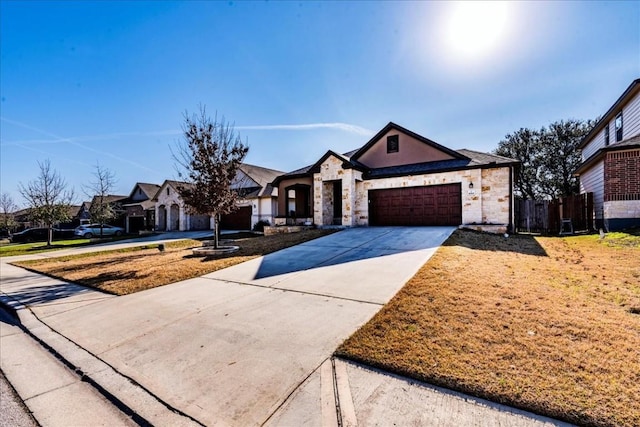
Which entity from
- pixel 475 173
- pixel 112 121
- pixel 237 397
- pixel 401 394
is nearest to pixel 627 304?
pixel 401 394

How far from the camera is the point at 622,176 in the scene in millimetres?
12508

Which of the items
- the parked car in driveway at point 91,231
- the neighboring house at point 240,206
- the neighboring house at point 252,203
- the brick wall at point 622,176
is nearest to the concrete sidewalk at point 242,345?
the brick wall at point 622,176

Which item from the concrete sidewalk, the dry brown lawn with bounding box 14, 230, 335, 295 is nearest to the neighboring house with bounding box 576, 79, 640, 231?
the concrete sidewalk

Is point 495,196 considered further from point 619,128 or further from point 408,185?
point 619,128

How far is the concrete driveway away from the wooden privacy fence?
467 inches

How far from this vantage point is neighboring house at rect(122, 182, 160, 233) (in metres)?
32.7

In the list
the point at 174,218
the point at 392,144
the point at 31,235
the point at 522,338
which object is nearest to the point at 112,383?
the point at 522,338

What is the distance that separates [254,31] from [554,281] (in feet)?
35.9

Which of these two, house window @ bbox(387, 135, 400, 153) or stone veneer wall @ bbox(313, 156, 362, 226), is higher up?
house window @ bbox(387, 135, 400, 153)

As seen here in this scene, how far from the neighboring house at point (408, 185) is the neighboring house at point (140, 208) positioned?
20.7 metres

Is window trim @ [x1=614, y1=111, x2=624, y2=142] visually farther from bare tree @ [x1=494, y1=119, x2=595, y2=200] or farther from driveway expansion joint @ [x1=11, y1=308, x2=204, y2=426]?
driveway expansion joint @ [x1=11, y1=308, x2=204, y2=426]

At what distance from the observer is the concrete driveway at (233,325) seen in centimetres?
286

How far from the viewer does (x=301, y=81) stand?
12.9 m

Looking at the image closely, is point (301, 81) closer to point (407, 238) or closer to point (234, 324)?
point (407, 238)
